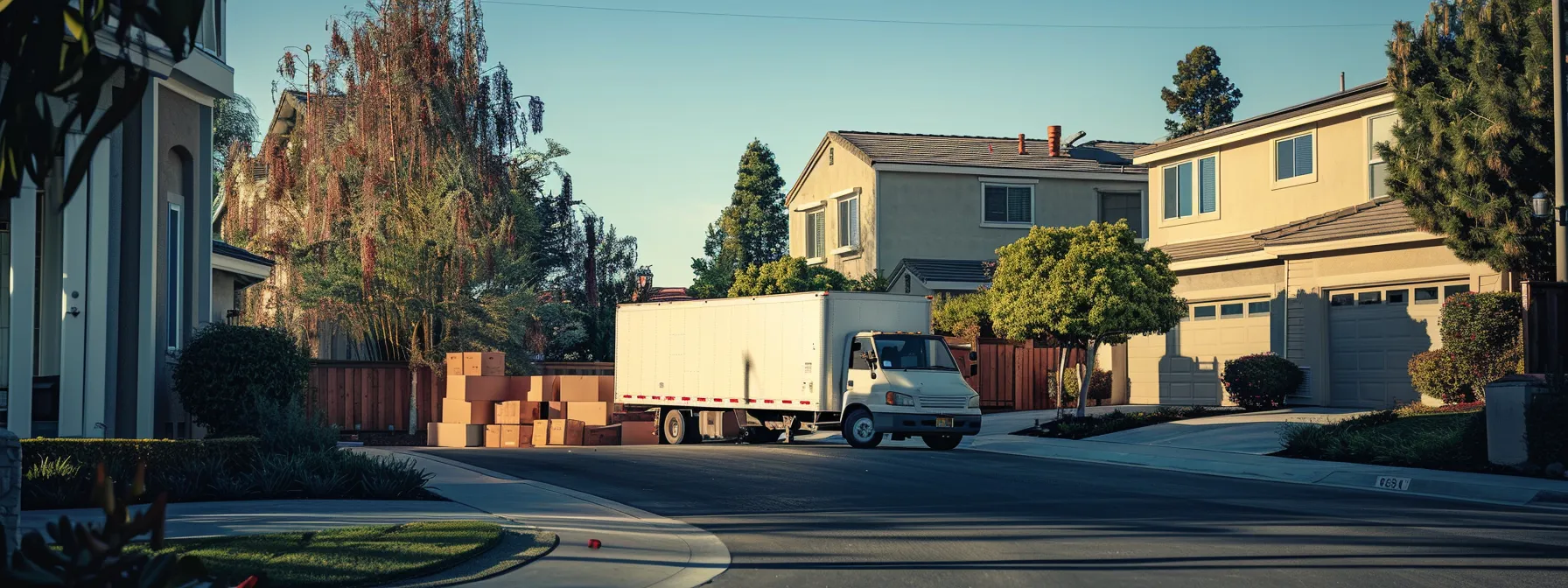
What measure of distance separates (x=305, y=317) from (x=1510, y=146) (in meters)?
23.3

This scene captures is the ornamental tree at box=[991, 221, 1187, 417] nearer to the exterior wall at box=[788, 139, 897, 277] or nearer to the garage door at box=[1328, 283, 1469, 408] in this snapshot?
the garage door at box=[1328, 283, 1469, 408]

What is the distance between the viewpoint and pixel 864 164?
133ft

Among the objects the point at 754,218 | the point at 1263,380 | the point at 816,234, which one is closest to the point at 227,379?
the point at 1263,380

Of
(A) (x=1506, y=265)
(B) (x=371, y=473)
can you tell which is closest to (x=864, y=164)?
(A) (x=1506, y=265)

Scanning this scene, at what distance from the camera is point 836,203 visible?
42719 millimetres

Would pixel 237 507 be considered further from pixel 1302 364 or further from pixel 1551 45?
pixel 1302 364

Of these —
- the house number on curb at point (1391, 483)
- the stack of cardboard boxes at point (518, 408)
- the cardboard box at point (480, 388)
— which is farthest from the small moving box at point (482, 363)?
the house number on curb at point (1391, 483)

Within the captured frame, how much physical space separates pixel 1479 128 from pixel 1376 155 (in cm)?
619

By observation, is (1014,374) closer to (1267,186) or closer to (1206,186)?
(1206,186)

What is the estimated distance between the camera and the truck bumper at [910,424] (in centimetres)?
2262

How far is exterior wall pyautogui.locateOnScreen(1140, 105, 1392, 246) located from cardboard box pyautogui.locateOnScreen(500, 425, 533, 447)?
1611 centimetres

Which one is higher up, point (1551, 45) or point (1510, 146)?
point (1551, 45)

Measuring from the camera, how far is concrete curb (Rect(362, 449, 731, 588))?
9.00 m

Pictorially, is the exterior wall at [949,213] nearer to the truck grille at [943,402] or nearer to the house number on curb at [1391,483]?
the truck grille at [943,402]
